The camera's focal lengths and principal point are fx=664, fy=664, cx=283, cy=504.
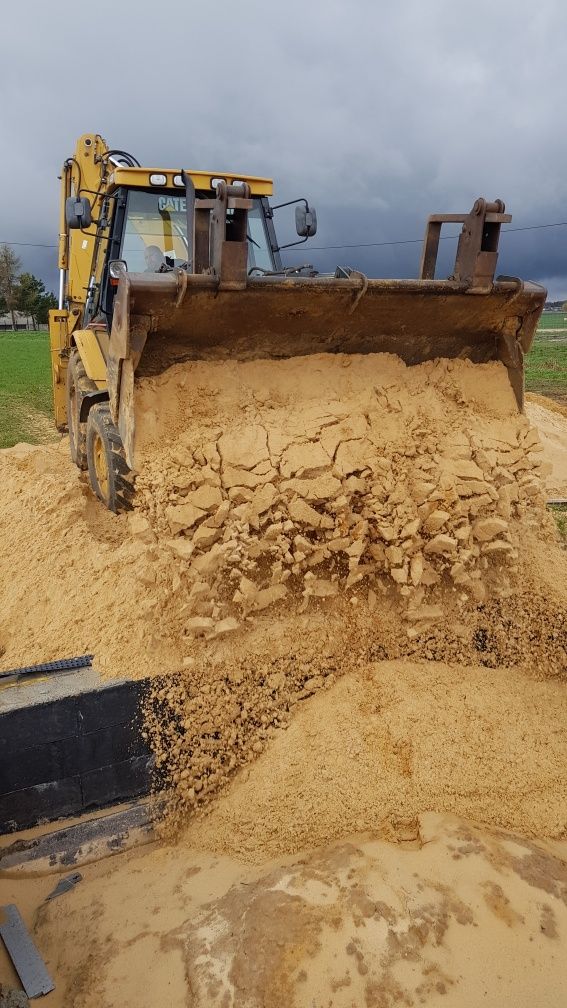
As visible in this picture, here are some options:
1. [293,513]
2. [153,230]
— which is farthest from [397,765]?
[153,230]

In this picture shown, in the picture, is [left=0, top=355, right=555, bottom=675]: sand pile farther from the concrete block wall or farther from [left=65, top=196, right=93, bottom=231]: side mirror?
[left=65, top=196, right=93, bottom=231]: side mirror

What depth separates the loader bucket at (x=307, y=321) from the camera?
11.8 feet

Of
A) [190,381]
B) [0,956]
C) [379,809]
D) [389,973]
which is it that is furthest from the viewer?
[190,381]

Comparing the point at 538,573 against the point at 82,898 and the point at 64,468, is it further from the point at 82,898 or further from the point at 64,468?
the point at 64,468

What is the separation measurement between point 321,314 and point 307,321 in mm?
93

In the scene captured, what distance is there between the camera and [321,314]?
3891mm

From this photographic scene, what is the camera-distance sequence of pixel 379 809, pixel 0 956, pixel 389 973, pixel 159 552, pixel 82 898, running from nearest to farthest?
1. pixel 389 973
2. pixel 0 956
3. pixel 82 898
4. pixel 379 809
5. pixel 159 552

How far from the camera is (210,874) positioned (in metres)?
2.95

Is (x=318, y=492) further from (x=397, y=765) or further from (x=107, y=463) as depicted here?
(x=107, y=463)

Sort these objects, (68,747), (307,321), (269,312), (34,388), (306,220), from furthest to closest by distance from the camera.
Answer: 1. (34,388)
2. (306,220)
3. (307,321)
4. (269,312)
5. (68,747)

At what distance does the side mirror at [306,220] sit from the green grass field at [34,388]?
640 cm

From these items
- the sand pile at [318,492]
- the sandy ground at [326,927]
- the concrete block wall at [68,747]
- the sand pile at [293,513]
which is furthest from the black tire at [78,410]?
the sandy ground at [326,927]

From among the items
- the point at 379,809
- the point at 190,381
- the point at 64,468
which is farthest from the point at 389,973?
the point at 64,468

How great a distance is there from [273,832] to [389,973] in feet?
2.79
